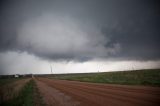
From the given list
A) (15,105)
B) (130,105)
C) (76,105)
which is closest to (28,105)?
(15,105)

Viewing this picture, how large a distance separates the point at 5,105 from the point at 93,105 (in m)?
7.69

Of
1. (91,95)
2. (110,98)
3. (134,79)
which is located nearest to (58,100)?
(91,95)

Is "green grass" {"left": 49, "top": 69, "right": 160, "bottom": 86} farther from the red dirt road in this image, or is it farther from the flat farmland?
the red dirt road

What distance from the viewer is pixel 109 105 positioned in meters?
Answer: 11.0

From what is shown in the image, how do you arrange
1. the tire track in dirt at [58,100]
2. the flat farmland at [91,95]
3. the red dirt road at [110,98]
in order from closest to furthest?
Result: the red dirt road at [110,98] < the flat farmland at [91,95] < the tire track in dirt at [58,100]

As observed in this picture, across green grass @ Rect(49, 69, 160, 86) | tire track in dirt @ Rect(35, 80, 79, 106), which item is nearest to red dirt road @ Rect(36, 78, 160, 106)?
tire track in dirt @ Rect(35, 80, 79, 106)

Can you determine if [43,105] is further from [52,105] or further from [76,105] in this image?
[76,105]

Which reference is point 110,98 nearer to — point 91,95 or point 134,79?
point 91,95

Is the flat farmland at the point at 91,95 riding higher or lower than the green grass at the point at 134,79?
lower

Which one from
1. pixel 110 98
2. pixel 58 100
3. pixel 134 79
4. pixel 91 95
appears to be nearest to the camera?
pixel 110 98

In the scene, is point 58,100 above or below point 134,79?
below

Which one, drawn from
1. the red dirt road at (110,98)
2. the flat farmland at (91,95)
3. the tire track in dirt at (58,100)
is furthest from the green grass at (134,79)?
the tire track in dirt at (58,100)

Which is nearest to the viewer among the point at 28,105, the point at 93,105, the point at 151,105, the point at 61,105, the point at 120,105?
the point at 151,105

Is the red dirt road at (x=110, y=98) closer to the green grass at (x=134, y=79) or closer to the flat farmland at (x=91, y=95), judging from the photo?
the flat farmland at (x=91, y=95)
